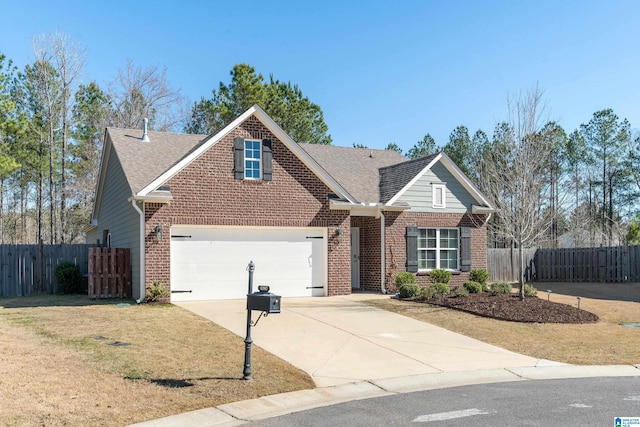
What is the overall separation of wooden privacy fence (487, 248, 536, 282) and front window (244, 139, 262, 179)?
50.2ft

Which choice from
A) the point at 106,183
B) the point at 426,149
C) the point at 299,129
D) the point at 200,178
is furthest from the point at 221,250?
the point at 426,149

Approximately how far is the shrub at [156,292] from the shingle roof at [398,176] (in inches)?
341

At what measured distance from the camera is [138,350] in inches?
397

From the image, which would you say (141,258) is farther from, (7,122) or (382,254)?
(7,122)

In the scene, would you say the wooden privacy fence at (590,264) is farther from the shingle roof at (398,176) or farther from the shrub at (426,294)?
the shrub at (426,294)

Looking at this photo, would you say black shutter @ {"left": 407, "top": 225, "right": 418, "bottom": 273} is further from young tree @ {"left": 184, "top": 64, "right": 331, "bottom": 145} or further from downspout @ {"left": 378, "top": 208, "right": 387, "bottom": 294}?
young tree @ {"left": 184, "top": 64, "right": 331, "bottom": 145}

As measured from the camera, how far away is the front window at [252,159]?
18312mm

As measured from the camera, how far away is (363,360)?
10.3 m

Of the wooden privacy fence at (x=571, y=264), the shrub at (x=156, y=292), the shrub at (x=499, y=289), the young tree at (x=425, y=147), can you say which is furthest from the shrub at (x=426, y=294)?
the young tree at (x=425, y=147)

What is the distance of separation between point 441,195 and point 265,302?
15.1 metres

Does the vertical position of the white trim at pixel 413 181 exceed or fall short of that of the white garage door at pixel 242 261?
it exceeds it

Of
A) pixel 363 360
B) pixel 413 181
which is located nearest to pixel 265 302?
pixel 363 360

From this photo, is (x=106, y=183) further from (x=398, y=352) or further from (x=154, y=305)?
(x=398, y=352)

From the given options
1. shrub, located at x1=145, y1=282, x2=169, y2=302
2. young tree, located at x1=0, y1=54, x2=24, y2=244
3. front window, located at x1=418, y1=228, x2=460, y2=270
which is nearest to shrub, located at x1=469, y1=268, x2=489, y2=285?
front window, located at x1=418, y1=228, x2=460, y2=270
